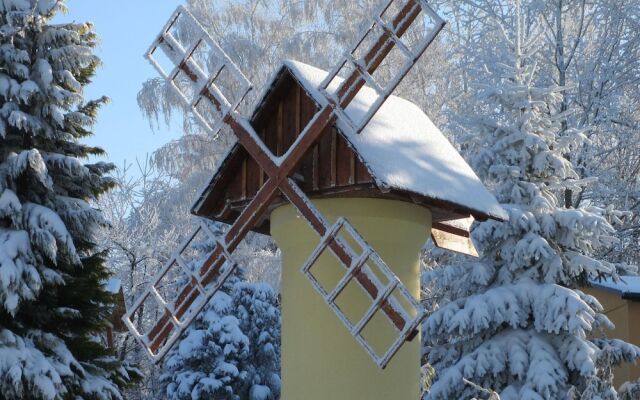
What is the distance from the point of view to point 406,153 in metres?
7.97

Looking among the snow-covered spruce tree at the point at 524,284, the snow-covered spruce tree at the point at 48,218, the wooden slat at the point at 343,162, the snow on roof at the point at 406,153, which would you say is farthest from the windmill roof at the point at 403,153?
the snow-covered spruce tree at the point at 48,218

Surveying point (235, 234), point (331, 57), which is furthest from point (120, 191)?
point (235, 234)

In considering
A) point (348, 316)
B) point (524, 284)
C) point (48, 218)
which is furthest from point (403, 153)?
point (48, 218)

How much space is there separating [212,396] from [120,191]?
1093 cm

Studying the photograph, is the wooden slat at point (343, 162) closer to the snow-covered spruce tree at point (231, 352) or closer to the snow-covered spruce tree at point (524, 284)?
the snow-covered spruce tree at point (524, 284)

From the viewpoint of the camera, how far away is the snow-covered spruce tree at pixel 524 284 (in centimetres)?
1056

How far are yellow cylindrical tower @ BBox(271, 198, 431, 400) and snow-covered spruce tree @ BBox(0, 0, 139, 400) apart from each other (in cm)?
349

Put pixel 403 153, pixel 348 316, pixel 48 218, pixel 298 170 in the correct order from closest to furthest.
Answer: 1. pixel 348 316
2. pixel 298 170
3. pixel 403 153
4. pixel 48 218

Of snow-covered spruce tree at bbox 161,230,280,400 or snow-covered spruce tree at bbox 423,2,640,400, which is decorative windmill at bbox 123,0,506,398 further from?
snow-covered spruce tree at bbox 161,230,280,400

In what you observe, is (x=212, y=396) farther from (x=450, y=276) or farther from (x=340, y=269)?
(x=340, y=269)

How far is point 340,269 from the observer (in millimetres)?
7605

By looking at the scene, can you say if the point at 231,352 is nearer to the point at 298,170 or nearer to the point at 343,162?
the point at 298,170

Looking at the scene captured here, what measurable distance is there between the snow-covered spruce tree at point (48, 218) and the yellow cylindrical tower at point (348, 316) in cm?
349

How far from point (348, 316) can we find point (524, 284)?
4.24 m
